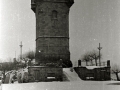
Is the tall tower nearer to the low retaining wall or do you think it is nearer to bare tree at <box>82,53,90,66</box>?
the low retaining wall

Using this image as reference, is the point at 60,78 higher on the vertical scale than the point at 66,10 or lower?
lower

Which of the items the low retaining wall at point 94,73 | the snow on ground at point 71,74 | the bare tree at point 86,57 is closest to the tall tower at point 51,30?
the snow on ground at point 71,74

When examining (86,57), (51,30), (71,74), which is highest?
(51,30)

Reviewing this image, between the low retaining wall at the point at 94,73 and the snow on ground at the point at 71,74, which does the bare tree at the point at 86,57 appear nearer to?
the snow on ground at the point at 71,74

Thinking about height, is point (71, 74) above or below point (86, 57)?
below

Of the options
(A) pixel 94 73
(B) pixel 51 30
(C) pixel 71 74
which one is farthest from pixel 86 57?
(C) pixel 71 74

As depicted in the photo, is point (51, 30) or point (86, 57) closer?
point (51, 30)

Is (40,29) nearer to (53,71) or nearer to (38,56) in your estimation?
(38,56)

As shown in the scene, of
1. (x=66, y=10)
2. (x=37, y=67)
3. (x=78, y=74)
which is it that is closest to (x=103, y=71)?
(x=78, y=74)

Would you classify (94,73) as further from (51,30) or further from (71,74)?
(51,30)
